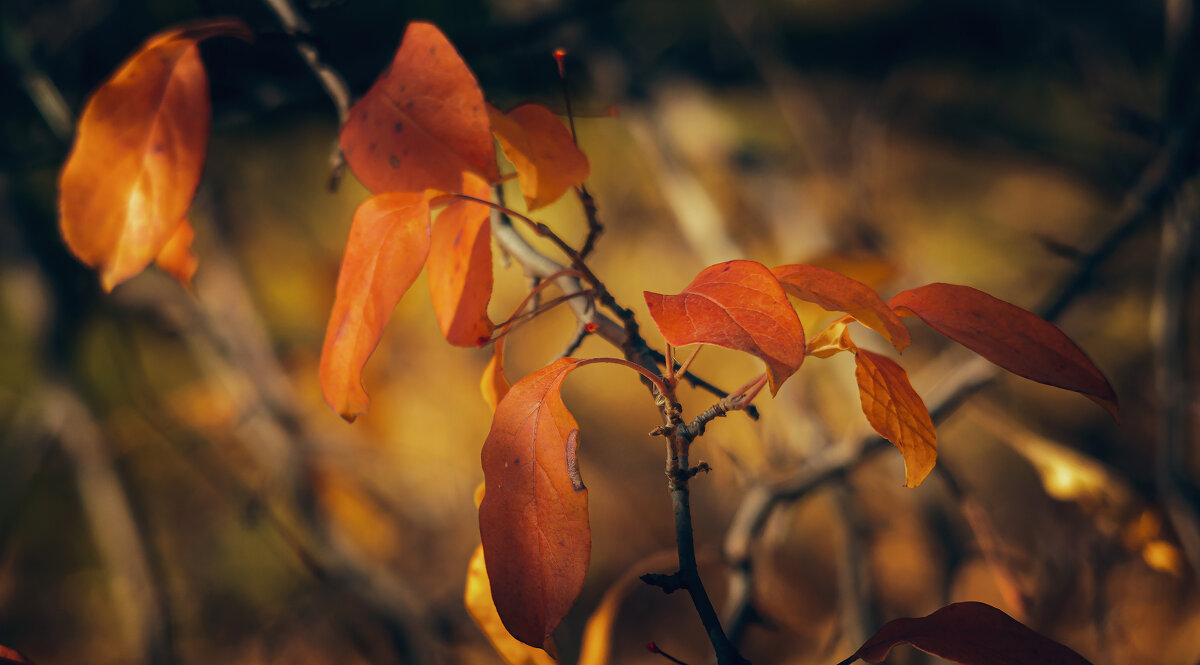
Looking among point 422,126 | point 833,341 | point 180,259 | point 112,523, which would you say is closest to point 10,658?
point 180,259

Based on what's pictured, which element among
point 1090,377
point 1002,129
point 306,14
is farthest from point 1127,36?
point 306,14

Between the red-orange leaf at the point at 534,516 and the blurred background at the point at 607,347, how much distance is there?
0.73 m

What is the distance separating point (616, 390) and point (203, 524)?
91cm

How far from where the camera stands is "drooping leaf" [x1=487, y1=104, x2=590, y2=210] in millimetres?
321

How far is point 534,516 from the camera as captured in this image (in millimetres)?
277

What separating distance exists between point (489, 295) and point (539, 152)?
3.2 inches

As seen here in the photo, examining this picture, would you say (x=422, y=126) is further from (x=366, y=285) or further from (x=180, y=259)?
(x=180, y=259)

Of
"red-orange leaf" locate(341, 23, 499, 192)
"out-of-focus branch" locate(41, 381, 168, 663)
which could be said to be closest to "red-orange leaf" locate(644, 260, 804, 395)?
"red-orange leaf" locate(341, 23, 499, 192)

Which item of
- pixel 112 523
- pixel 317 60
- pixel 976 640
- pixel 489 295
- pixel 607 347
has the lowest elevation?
pixel 607 347

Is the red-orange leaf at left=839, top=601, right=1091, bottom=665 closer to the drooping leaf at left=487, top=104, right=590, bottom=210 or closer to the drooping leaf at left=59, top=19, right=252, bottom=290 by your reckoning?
the drooping leaf at left=487, top=104, right=590, bottom=210

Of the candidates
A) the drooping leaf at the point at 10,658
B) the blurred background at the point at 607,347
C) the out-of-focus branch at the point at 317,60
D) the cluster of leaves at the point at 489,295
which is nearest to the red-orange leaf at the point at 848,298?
the cluster of leaves at the point at 489,295

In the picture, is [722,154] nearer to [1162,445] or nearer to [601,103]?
[601,103]

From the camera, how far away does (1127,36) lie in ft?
3.70

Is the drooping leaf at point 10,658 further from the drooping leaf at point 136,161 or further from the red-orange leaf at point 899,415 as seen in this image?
Answer: the red-orange leaf at point 899,415
